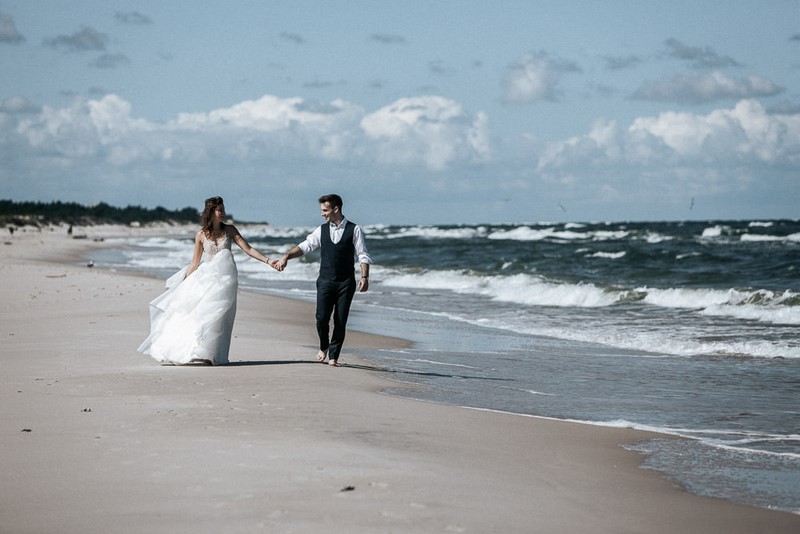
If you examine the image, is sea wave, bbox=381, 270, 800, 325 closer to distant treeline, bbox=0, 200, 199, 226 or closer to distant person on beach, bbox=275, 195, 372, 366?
distant person on beach, bbox=275, 195, 372, 366

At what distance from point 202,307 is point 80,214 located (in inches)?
4315

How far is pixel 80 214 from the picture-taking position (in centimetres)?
11281

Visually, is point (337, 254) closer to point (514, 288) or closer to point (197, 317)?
point (197, 317)

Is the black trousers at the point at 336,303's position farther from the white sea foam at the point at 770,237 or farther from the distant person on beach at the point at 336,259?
the white sea foam at the point at 770,237

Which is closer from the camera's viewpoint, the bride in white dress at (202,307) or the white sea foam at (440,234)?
the bride in white dress at (202,307)

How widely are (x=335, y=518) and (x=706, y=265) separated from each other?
31.8m

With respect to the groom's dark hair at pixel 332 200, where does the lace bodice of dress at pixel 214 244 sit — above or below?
below

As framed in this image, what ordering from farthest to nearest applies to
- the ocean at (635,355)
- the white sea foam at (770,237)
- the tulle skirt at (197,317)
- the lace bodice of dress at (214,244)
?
1. the white sea foam at (770,237)
2. the lace bodice of dress at (214,244)
3. the tulle skirt at (197,317)
4. the ocean at (635,355)

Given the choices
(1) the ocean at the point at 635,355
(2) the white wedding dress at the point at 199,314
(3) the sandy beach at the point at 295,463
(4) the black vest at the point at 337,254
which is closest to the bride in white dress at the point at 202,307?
(2) the white wedding dress at the point at 199,314

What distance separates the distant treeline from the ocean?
212ft

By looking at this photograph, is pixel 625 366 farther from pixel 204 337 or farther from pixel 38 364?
pixel 38 364

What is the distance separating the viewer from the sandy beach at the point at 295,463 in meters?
4.52

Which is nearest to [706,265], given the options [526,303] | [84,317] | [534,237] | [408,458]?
[526,303]

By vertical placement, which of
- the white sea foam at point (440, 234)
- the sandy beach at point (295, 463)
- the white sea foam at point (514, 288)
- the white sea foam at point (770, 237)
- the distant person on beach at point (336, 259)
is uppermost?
the white sea foam at point (770, 237)
